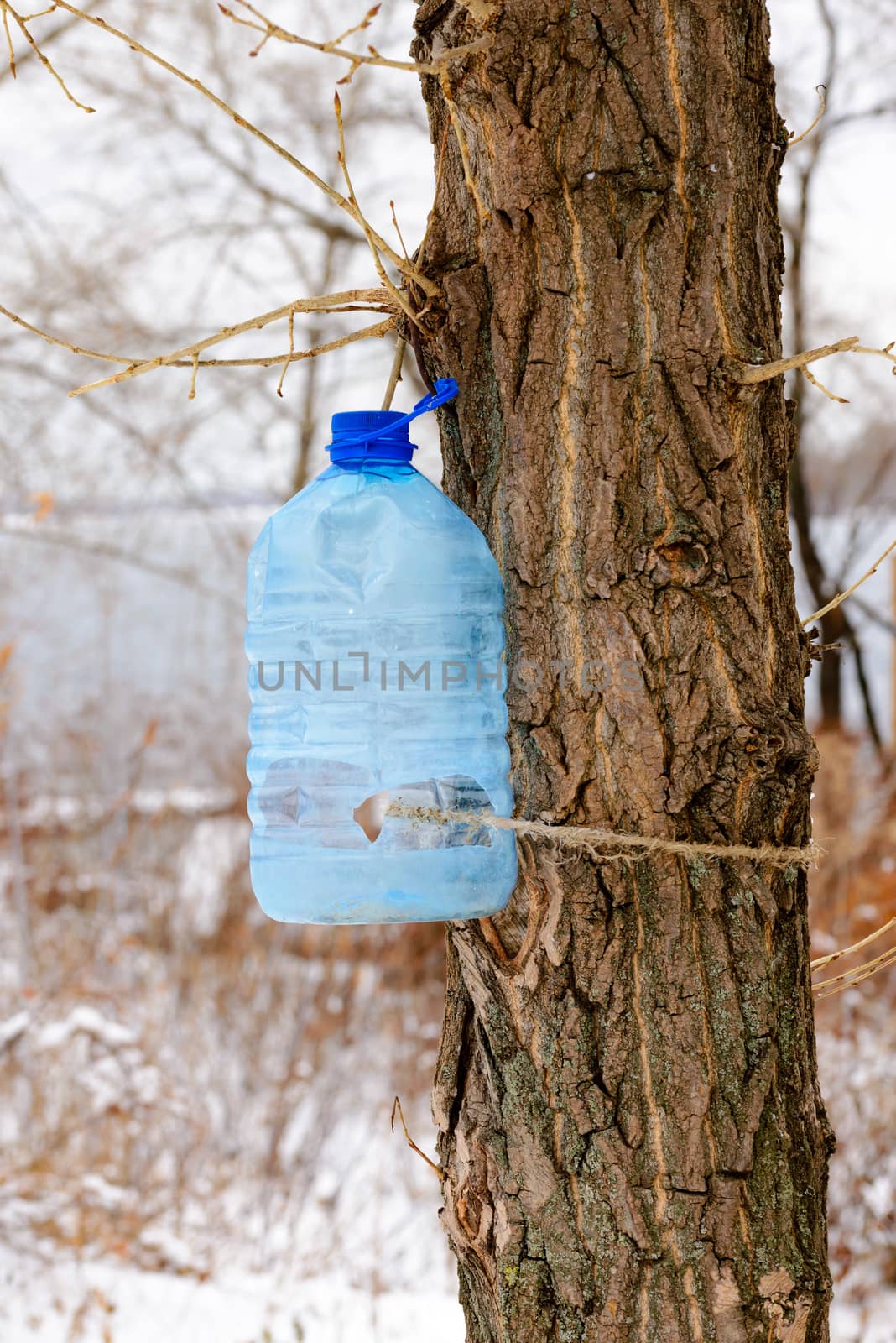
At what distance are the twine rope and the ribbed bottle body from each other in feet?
0.18

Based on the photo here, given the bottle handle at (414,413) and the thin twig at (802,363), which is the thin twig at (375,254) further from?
the thin twig at (802,363)

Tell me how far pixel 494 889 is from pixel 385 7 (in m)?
5.30

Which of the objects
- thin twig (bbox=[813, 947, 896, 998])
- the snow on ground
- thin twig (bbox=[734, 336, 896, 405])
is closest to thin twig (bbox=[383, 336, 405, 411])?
thin twig (bbox=[734, 336, 896, 405])

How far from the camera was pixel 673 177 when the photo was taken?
1.33 metres

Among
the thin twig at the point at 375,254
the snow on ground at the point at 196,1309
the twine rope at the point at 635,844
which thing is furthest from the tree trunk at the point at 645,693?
the snow on ground at the point at 196,1309

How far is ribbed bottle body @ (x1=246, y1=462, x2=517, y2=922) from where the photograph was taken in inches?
Result: 55.2

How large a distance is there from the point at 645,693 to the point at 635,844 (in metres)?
0.16

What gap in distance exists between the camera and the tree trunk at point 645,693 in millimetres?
1314

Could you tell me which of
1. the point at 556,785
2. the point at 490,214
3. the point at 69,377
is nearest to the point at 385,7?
the point at 69,377

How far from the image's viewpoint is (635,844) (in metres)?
1.31

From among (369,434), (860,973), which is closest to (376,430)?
(369,434)

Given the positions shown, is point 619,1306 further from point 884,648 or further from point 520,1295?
point 884,648

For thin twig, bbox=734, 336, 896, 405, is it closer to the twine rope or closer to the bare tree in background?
the twine rope

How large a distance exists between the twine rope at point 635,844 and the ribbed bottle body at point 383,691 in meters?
0.05
